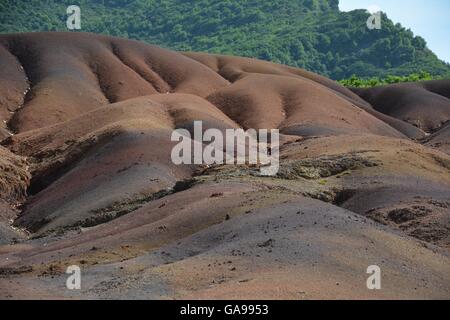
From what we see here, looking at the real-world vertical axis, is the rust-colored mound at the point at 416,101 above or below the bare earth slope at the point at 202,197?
above

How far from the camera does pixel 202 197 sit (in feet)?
105

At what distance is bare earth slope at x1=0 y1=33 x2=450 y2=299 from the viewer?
19422 mm

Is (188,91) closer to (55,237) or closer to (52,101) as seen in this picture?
(52,101)

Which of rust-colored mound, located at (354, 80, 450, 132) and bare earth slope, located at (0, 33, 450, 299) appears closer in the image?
bare earth slope, located at (0, 33, 450, 299)

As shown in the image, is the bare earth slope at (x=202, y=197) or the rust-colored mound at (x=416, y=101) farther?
the rust-colored mound at (x=416, y=101)

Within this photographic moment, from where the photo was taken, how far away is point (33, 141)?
2286 inches

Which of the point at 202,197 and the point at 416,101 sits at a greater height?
the point at 416,101

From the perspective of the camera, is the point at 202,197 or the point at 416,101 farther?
the point at 416,101

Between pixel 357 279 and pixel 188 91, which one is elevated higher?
pixel 188 91

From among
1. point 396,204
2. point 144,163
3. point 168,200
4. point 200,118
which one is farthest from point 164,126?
point 396,204

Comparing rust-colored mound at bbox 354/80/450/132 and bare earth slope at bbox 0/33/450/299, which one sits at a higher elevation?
rust-colored mound at bbox 354/80/450/132

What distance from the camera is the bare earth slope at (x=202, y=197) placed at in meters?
19.4
